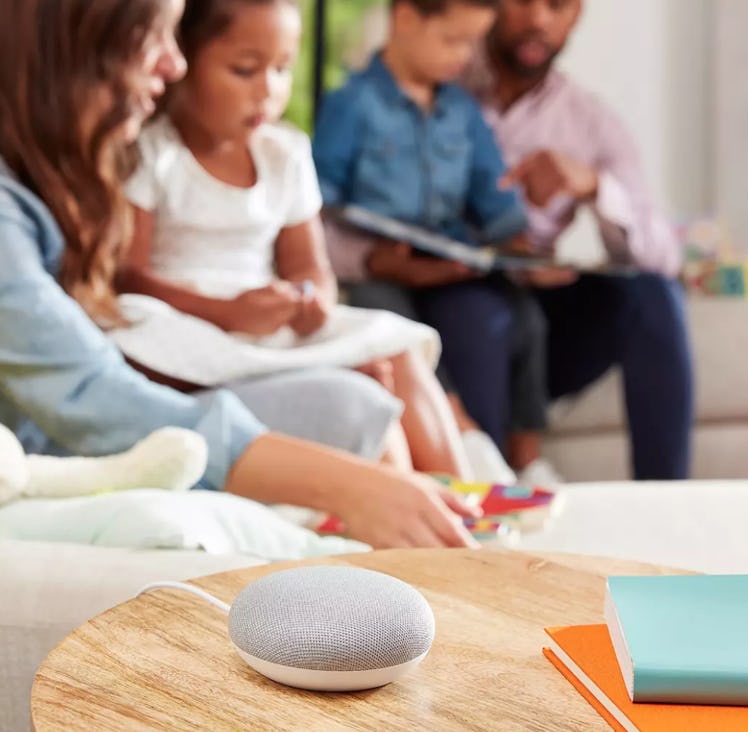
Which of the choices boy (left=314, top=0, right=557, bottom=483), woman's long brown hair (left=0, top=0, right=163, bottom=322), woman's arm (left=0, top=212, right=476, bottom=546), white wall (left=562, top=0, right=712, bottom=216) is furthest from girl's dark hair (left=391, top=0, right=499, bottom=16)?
woman's arm (left=0, top=212, right=476, bottom=546)

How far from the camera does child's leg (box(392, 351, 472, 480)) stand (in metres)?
1.51

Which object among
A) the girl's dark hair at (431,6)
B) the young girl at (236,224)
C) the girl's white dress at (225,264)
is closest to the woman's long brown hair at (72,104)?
the girl's white dress at (225,264)

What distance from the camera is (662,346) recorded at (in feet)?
7.48

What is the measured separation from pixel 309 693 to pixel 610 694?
0.14 m

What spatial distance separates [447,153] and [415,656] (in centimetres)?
185

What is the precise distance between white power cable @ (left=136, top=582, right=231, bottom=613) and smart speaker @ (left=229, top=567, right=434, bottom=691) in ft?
0.21

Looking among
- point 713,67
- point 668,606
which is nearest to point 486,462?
point 668,606

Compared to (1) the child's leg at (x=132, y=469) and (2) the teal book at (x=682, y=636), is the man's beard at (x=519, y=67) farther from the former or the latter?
(2) the teal book at (x=682, y=636)

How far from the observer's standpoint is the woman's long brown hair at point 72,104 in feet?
3.98

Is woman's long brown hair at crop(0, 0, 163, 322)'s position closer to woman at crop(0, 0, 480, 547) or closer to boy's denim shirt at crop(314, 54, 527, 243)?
woman at crop(0, 0, 480, 547)

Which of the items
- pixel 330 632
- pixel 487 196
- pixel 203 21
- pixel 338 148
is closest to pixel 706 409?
pixel 487 196

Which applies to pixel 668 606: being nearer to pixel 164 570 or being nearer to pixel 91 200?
pixel 164 570

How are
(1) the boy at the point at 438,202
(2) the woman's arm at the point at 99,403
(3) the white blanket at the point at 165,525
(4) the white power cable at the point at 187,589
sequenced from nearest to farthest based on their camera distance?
1. (4) the white power cable at the point at 187,589
2. (3) the white blanket at the point at 165,525
3. (2) the woman's arm at the point at 99,403
4. (1) the boy at the point at 438,202

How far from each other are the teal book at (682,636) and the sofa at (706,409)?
5.75ft
